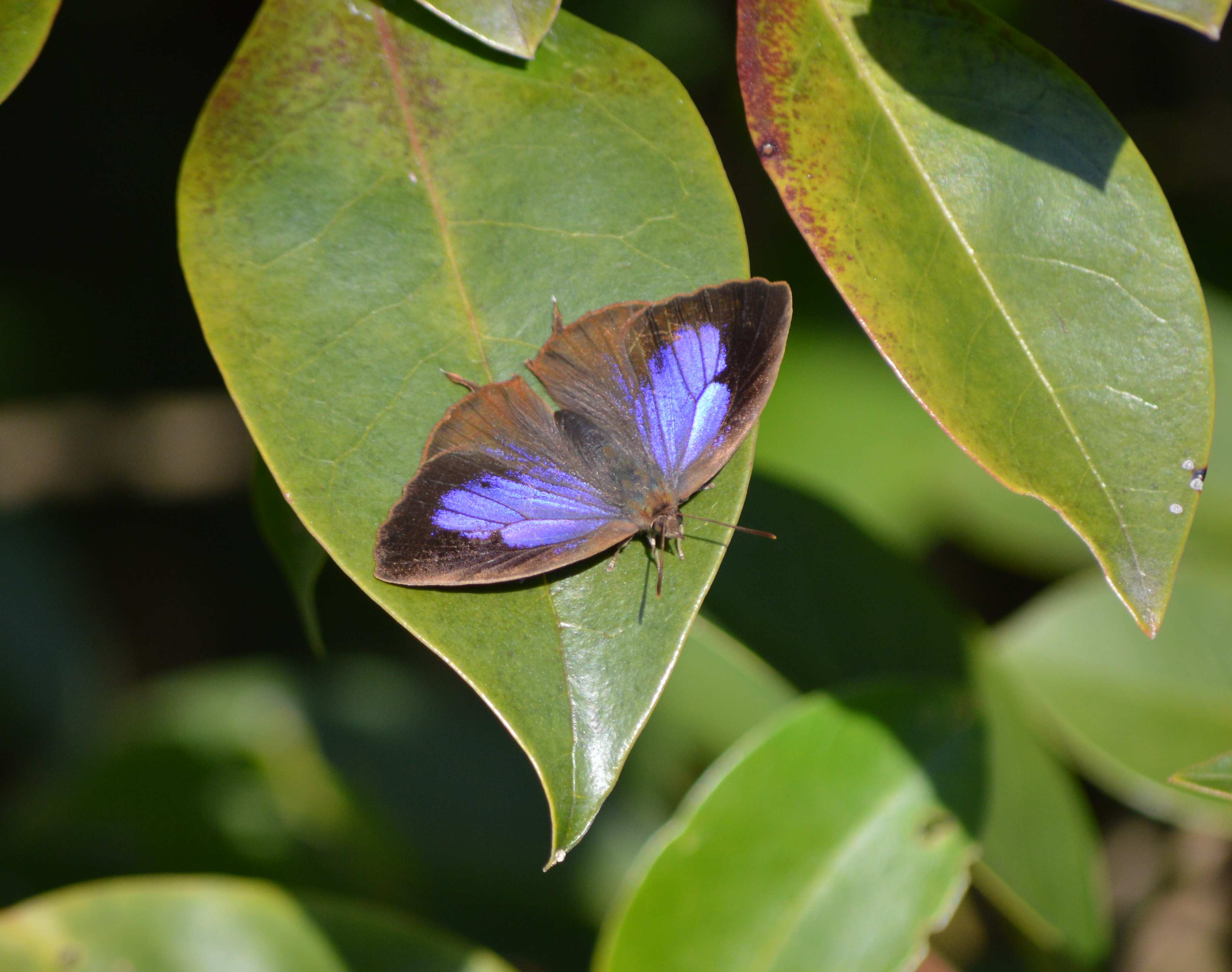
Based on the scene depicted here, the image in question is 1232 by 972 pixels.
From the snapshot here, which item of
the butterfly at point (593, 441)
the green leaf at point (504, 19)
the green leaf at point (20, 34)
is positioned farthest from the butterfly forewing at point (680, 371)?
the green leaf at point (20, 34)

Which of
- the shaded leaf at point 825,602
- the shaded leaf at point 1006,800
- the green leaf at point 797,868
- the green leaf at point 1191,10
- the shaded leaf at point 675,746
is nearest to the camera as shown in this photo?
the green leaf at point 1191,10

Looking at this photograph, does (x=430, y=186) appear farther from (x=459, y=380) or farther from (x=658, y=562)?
(x=658, y=562)

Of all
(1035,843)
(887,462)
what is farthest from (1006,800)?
(887,462)

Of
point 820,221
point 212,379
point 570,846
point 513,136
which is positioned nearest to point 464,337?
point 513,136

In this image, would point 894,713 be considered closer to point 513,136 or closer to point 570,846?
point 570,846

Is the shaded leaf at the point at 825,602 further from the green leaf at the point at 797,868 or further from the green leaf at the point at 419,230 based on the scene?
the green leaf at the point at 419,230

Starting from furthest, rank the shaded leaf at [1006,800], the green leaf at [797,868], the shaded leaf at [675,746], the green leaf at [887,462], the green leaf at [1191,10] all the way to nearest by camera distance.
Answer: the green leaf at [887,462] < the shaded leaf at [675,746] < the shaded leaf at [1006,800] < the green leaf at [797,868] < the green leaf at [1191,10]
